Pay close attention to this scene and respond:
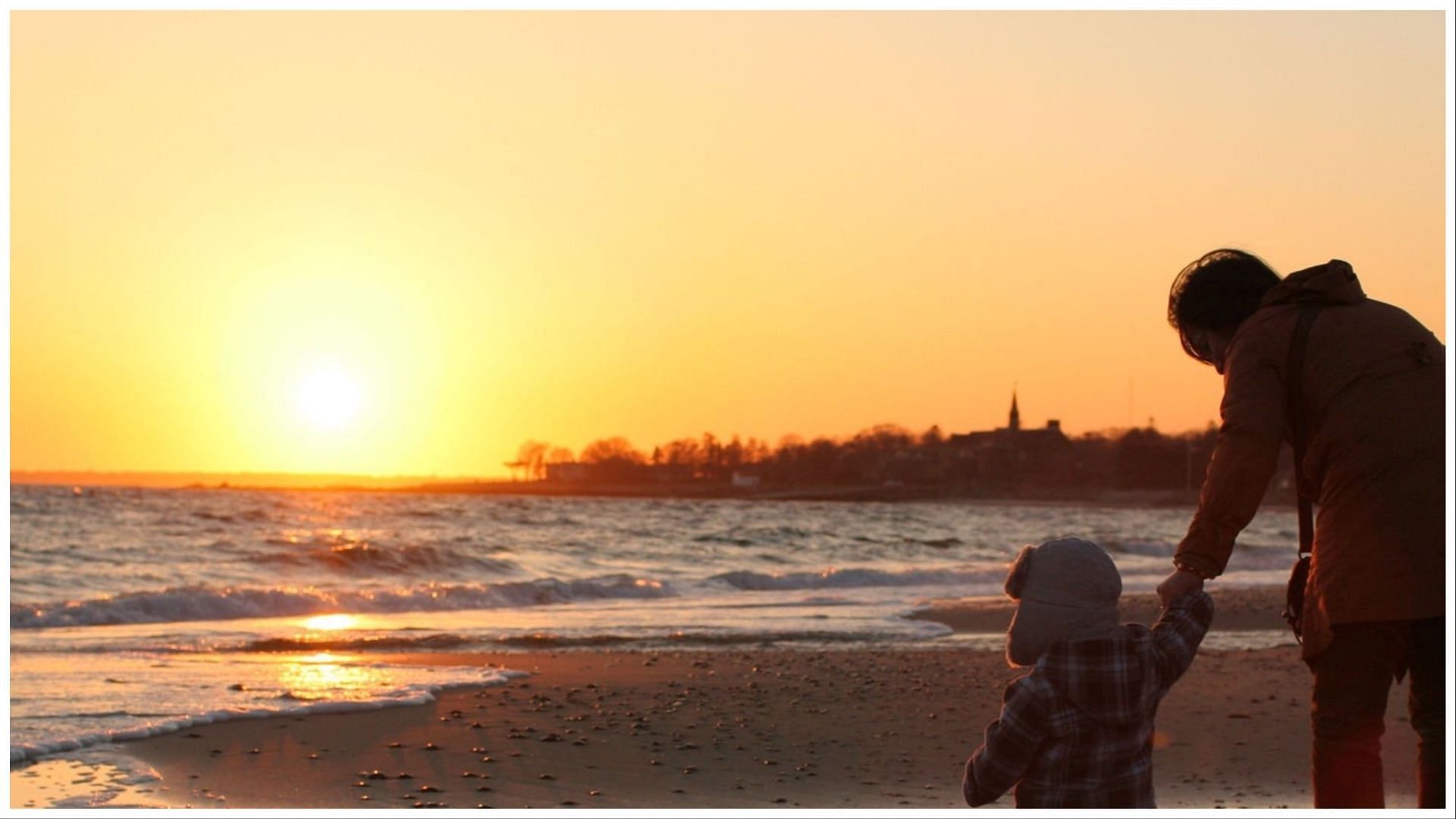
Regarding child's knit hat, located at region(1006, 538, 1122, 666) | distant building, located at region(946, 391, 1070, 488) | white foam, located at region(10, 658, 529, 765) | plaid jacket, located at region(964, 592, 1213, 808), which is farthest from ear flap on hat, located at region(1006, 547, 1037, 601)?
distant building, located at region(946, 391, 1070, 488)

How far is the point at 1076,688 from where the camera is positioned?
2986mm

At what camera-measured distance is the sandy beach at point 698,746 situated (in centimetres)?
598

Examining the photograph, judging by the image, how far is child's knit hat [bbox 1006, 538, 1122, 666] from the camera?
301 centimetres

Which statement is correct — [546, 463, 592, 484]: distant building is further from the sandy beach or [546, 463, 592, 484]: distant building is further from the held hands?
the held hands

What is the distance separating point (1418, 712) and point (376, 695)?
6.37 metres

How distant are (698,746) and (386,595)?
454 inches

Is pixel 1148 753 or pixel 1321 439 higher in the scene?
pixel 1321 439

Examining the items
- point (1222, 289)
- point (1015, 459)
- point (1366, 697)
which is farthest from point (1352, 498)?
point (1015, 459)

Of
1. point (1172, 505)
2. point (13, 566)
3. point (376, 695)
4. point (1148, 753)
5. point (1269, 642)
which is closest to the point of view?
point (1148, 753)

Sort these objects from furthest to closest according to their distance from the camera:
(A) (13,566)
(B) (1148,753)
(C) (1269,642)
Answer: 1. (A) (13,566)
2. (C) (1269,642)
3. (B) (1148,753)

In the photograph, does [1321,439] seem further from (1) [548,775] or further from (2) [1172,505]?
(2) [1172,505]

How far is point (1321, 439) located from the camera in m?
3.20

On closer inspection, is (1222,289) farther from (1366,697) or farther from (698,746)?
(698,746)

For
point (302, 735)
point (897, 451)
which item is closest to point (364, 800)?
point (302, 735)
